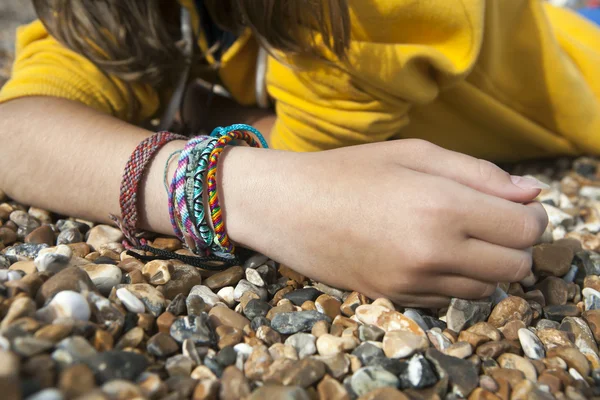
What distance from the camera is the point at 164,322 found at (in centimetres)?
67

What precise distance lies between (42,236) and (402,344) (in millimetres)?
644

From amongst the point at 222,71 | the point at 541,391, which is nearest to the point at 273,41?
the point at 222,71

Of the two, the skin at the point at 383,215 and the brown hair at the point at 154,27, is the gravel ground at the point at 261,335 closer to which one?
the skin at the point at 383,215

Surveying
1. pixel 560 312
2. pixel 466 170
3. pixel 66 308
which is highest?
pixel 466 170

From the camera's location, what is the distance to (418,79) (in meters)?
1.08

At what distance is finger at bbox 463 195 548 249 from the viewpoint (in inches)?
27.6

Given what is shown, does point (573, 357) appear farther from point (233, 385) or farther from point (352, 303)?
point (233, 385)

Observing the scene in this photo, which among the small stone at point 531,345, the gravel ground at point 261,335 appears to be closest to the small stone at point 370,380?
the gravel ground at point 261,335

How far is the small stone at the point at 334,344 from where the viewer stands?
2.15ft

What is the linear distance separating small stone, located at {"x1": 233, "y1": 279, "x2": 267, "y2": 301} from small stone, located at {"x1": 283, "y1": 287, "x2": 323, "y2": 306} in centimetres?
4

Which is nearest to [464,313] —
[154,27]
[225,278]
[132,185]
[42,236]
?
[225,278]

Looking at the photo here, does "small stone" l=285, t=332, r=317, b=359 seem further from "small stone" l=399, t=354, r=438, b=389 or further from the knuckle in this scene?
the knuckle

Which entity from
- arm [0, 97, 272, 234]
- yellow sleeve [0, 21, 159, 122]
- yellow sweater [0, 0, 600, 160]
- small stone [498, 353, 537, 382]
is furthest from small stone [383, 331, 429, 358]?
yellow sleeve [0, 21, 159, 122]

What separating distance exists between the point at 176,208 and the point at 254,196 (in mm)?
126
